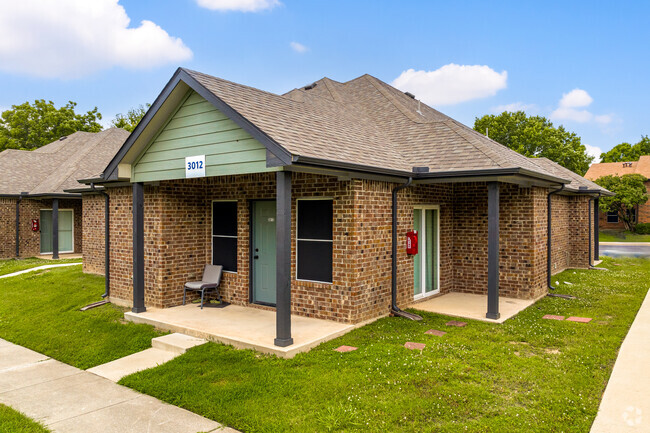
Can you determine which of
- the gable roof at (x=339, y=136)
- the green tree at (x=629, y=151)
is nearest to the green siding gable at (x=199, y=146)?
the gable roof at (x=339, y=136)

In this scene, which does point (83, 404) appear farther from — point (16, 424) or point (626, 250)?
point (626, 250)

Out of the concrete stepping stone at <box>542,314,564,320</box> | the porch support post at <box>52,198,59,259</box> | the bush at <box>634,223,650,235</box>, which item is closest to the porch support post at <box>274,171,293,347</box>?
the concrete stepping stone at <box>542,314,564,320</box>

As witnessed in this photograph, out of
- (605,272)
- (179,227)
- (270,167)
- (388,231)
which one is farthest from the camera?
(605,272)

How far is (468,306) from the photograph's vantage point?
8773 millimetres

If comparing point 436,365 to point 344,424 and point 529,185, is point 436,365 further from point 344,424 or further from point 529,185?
point 529,185

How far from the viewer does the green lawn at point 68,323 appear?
6883 millimetres

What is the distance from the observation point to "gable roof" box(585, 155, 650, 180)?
36.2m

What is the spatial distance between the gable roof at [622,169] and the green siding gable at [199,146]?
126ft

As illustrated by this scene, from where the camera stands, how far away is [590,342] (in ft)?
20.9

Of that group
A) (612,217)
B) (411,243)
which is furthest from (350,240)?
(612,217)

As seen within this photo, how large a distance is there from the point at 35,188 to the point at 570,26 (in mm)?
26078

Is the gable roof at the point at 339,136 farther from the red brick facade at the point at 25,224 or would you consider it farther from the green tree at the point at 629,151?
the green tree at the point at 629,151

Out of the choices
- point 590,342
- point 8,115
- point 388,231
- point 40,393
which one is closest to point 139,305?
point 40,393

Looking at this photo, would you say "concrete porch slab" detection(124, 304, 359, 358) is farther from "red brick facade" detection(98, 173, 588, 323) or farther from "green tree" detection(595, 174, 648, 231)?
"green tree" detection(595, 174, 648, 231)
